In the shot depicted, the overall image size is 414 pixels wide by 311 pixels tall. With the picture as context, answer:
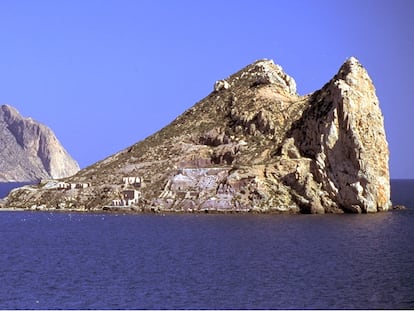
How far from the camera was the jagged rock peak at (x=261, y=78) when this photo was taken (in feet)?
546

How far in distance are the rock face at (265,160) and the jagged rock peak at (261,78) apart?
51 cm

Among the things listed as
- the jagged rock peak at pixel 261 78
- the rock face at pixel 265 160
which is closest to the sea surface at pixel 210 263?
the rock face at pixel 265 160

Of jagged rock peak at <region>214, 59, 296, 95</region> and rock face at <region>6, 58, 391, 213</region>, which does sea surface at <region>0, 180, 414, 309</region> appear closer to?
rock face at <region>6, 58, 391, 213</region>

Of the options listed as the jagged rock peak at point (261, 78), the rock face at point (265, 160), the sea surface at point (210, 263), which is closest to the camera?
the sea surface at point (210, 263)

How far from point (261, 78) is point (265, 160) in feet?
89.3

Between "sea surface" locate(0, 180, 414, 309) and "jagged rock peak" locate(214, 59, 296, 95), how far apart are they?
42.1m

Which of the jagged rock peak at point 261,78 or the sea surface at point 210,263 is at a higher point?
the jagged rock peak at point 261,78

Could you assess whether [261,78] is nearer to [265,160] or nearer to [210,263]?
[265,160]

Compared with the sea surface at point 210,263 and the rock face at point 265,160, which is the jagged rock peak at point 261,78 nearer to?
the rock face at point 265,160

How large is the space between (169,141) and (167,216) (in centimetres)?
2840

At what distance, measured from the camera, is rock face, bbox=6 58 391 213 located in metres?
138

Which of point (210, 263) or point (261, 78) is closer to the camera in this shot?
point (210, 263)

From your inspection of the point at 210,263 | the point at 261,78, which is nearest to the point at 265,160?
the point at 261,78

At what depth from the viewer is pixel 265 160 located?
145 m
